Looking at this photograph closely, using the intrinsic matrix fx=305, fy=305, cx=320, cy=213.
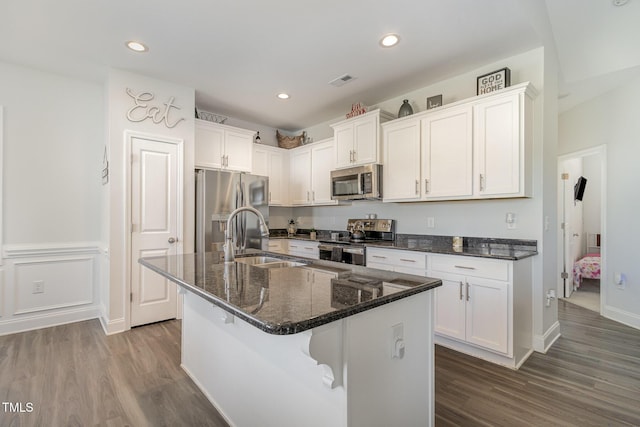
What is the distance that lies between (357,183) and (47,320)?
3.73 metres

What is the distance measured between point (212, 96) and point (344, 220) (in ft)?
7.97

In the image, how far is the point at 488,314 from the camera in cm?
249

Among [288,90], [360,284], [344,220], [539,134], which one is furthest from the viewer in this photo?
[344,220]

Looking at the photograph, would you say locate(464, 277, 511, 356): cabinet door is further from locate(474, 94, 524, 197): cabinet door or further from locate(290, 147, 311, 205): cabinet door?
locate(290, 147, 311, 205): cabinet door

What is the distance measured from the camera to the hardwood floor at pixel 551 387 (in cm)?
182

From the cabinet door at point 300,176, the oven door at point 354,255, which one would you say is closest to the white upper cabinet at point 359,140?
the cabinet door at point 300,176

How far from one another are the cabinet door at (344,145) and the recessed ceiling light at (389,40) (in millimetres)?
1262

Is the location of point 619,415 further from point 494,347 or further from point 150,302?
point 150,302

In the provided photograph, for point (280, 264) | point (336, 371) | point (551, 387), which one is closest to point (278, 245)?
point (280, 264)

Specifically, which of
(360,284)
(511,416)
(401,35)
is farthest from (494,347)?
(401,35)

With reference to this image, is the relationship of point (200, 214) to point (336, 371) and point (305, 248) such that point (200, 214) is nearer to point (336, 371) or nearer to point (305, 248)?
point (305, 248)

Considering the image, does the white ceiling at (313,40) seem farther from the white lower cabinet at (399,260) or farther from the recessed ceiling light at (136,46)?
the white lower cabinet at (399,260)

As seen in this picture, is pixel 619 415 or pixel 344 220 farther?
pixel 344 220

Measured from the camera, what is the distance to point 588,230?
6.00 meters
